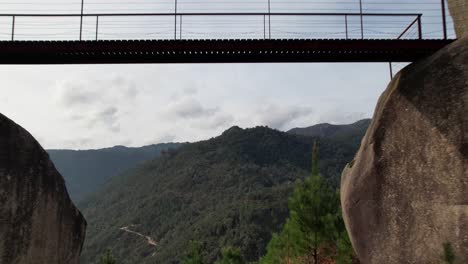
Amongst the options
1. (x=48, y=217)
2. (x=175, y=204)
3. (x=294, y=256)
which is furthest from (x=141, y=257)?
(x=48, y=217)

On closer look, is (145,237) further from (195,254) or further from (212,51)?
(212,51)

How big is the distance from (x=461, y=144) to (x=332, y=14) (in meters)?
6.49

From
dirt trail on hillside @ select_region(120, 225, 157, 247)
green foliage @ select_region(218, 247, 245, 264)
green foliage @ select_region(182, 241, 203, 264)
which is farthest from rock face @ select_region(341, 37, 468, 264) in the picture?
dirt trail on hillside @ select_region(120, 225, 157, 247)

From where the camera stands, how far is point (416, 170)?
14109 mm

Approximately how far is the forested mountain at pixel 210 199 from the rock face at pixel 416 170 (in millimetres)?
62616

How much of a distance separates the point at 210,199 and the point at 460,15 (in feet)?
412

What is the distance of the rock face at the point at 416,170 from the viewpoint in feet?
43.0

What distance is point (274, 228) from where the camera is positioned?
94.2 metres

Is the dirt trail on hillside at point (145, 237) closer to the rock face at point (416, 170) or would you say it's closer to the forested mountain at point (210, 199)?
the forested mountain at point (210, 199)

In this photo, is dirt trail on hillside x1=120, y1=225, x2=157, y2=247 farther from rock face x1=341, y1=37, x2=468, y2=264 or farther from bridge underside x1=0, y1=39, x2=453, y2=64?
rock face x1=341, y1=37, x2=468, y2=264

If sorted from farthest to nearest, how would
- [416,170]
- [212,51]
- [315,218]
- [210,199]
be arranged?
[210,199], [315,218], [212,51], [416,170]

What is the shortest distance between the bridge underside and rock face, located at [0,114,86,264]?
2.64 metres

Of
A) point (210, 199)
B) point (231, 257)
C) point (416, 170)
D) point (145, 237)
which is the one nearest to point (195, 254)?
point (231, 257)

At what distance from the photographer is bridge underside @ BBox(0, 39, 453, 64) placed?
1514 centimetres
